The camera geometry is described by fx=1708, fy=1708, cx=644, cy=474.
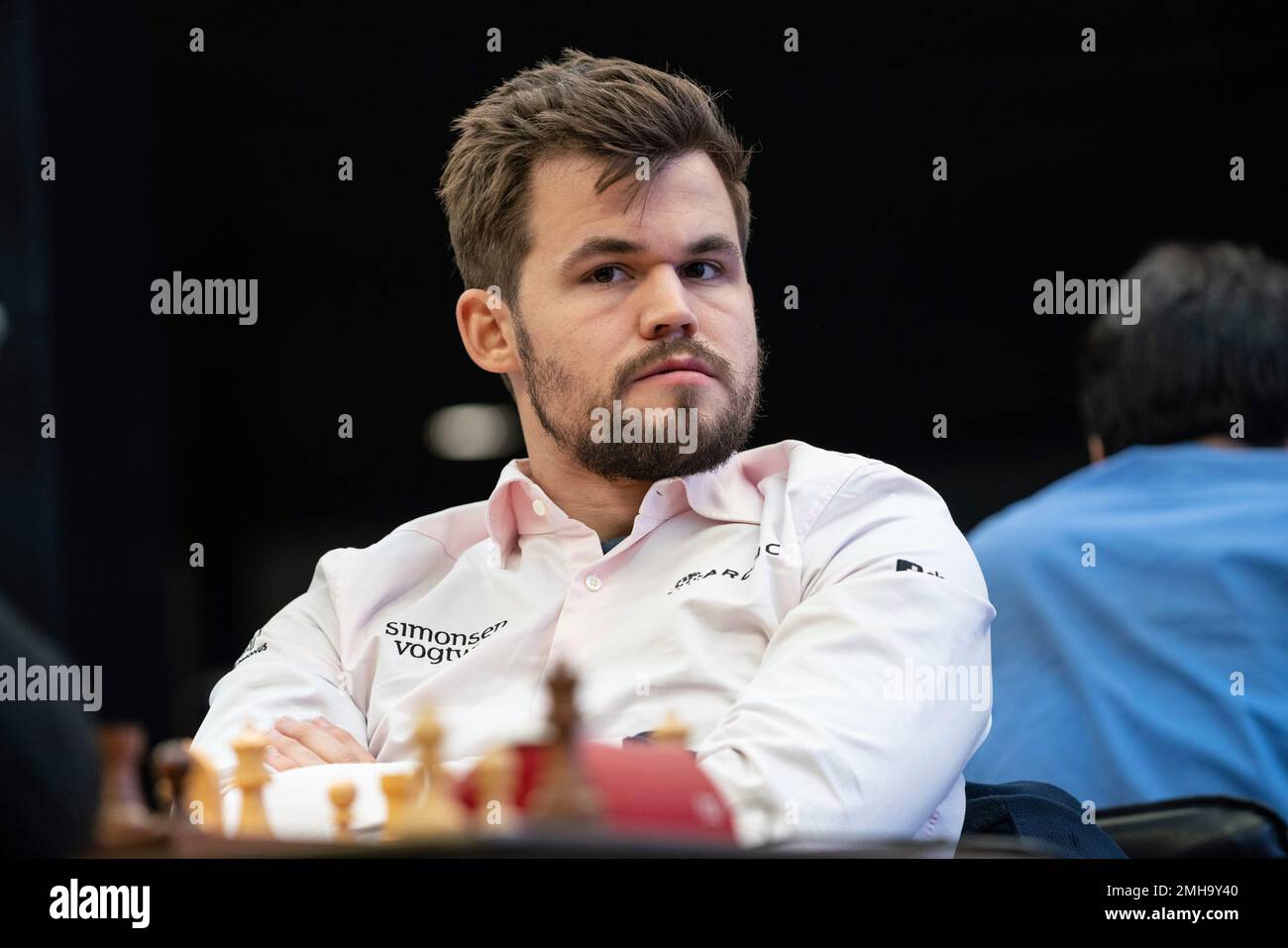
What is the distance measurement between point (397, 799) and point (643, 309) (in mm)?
734

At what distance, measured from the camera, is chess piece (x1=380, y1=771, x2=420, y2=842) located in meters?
1.57

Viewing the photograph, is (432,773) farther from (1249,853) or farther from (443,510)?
(1249,853)

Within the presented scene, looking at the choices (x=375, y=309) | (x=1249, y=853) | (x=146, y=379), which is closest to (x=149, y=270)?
(x=146, y=379)

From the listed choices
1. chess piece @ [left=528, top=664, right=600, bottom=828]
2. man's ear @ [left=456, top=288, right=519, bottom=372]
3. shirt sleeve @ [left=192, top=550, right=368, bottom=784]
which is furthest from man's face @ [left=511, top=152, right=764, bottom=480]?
chess piece @ [left=528, top=664, right=600, bottom=828]

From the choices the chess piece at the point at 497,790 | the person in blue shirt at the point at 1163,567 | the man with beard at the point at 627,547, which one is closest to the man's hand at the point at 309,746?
the man with beard at the point at 627,547

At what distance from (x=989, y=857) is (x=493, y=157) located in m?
1.09

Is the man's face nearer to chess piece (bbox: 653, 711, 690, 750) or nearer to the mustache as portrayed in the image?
the mustache

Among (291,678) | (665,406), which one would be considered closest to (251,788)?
(291,678)

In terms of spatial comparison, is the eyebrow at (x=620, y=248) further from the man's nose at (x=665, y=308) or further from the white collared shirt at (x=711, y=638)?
the white collared shirt at (x=711, y=638)

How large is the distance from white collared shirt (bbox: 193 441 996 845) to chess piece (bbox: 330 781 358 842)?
21cm

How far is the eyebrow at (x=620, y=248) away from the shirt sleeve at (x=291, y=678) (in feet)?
1.60

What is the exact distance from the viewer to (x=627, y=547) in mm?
2119

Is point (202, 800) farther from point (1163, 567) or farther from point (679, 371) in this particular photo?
point (1163, 567)

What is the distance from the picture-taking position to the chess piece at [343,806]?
1.69 meters
